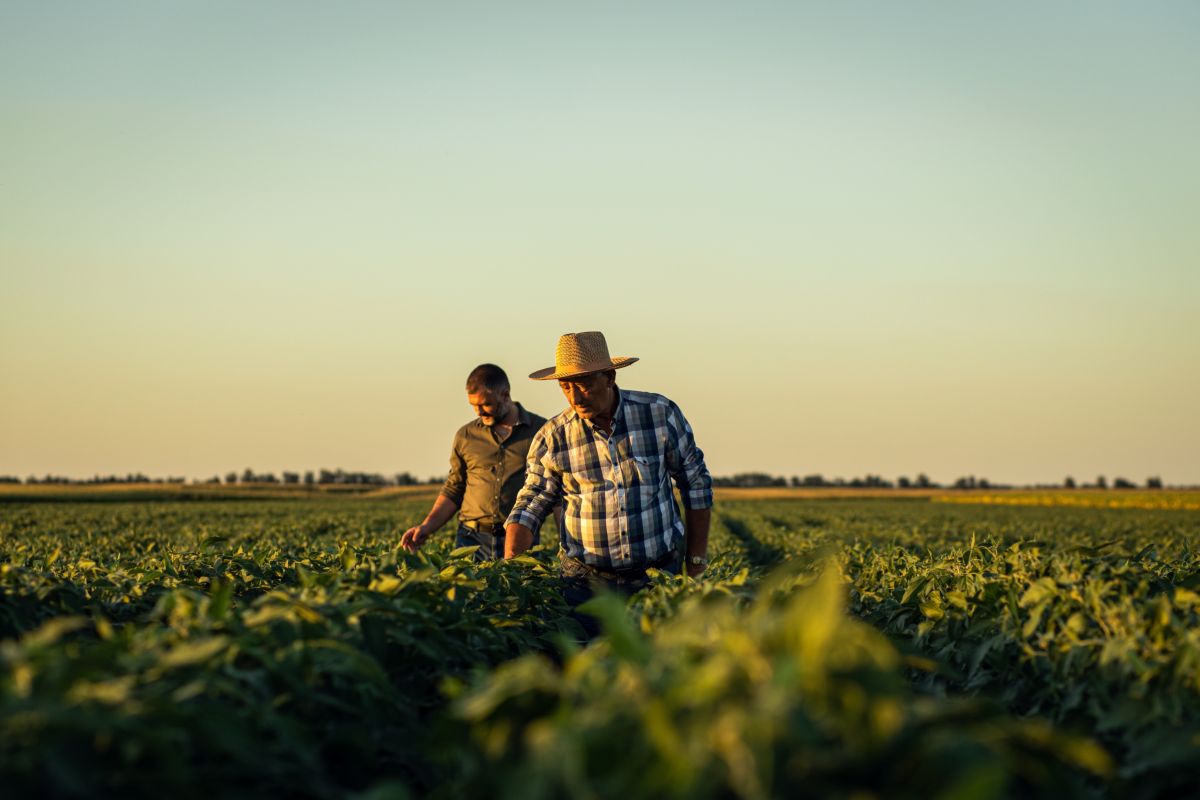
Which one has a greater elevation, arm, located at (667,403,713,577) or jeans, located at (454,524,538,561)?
arm, located at (667,403,713,577)

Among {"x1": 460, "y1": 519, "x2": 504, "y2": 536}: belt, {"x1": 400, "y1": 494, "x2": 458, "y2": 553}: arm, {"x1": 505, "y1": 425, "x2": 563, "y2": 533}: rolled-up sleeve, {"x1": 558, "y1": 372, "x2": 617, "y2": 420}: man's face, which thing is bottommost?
{"x1": 460, "y1": 519, "x2": 504, "y2": 536}: belt

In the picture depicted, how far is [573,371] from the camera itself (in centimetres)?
606

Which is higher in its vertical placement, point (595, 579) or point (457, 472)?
point (457, 472)

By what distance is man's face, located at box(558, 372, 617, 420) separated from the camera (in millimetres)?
6105

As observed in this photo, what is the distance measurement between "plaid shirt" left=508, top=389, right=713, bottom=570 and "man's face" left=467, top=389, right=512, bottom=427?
1.76m

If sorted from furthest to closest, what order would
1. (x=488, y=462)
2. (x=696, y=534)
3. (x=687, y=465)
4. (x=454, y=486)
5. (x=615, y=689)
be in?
(x=454, y=486)
(x=488, y=462)
(x=696, y=534)
(x=687, y=465)
(x=615, y=689)

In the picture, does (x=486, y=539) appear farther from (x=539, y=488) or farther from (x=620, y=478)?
(x=620, y=478)

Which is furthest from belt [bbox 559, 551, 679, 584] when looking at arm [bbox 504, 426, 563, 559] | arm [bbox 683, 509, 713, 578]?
arm [bbox 504, 426, 563, 559]

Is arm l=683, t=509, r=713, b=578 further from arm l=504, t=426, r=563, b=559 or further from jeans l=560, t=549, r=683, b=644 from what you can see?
arm l=504, t=426, r=563, b=559

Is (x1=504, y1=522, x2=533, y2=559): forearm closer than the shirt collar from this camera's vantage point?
Yes

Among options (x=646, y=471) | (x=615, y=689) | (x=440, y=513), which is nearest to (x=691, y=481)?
(x=646, y=471)

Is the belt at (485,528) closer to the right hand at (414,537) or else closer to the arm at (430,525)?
the arm at (430,525)

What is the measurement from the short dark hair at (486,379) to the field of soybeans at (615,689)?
332 cm

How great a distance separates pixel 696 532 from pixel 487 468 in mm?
2595
